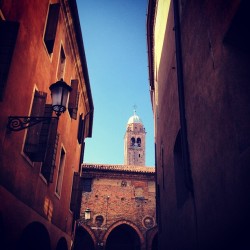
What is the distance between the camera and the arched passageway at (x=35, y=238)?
708 centimetres

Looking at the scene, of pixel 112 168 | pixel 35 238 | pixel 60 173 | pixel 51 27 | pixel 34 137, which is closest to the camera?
pixel 34 137

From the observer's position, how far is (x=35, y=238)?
769 cm

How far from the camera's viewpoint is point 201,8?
459 cm

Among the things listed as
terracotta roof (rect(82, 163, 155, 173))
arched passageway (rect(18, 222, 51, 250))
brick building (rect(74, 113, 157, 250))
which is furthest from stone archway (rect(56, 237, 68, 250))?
terracotta roof (rect(82, 163, 155, 173))

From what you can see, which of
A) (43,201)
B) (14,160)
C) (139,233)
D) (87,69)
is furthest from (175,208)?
(139,233)

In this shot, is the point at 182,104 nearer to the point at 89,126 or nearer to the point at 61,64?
the point at 61,64

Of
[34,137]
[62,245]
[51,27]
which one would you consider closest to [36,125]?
[34,137]

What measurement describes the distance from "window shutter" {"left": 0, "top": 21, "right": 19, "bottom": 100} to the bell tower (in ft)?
163

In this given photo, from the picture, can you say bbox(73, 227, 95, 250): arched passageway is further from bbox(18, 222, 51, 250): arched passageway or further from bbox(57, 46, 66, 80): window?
bbox(57, 46, 66, 80): window

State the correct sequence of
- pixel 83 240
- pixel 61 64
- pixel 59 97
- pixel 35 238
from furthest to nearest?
1. pixel 83 240
2. pixel 61 64
3. pixel 35 238
4. pixel 59 97

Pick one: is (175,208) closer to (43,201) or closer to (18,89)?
(43,201)

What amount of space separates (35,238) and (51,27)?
5522 mm

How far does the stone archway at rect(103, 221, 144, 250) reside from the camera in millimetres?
20641

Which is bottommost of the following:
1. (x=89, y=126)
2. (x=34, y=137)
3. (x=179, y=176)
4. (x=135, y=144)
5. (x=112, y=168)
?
(x=179, y=176)
